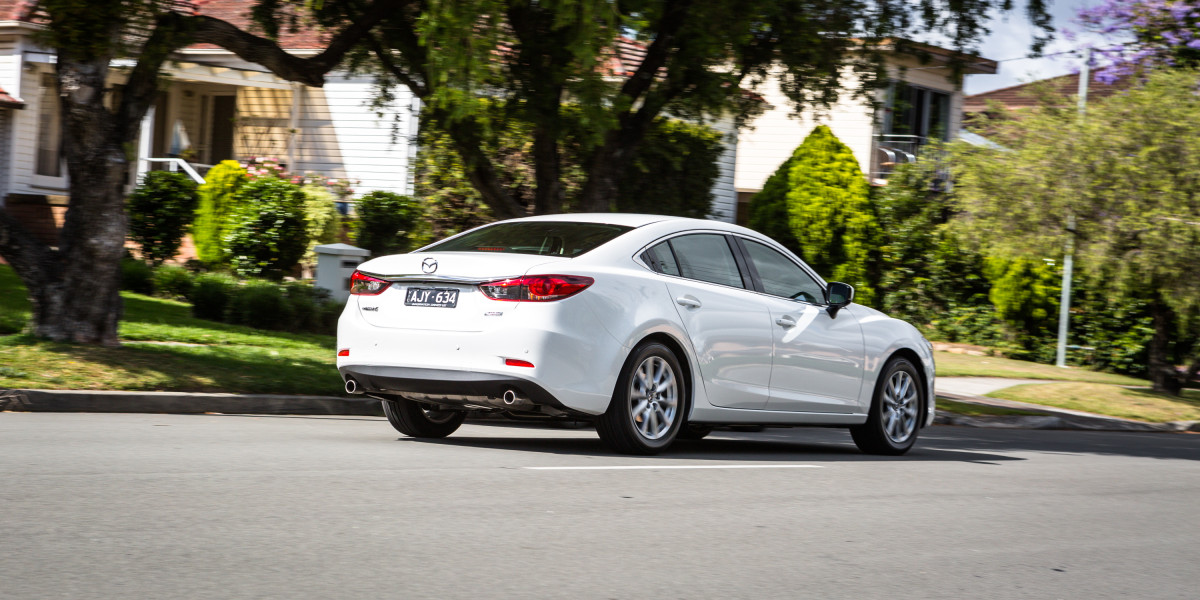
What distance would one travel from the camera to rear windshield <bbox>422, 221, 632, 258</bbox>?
8.29 meters

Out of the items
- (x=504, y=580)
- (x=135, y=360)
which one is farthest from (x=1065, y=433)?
(x=504, y=580)

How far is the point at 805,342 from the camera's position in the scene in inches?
370

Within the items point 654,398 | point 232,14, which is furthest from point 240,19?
point 654,398

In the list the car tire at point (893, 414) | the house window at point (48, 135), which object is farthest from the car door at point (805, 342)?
the house window at point (48, 135)

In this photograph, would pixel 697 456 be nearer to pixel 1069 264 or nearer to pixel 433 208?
pixel 433 208

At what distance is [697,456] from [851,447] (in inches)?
100

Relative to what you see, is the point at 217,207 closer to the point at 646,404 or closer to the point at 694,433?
the point at 694,433

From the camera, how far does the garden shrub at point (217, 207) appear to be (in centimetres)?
2133

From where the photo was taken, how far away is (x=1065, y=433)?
15141 mm

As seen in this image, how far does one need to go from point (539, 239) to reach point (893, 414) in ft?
11.3

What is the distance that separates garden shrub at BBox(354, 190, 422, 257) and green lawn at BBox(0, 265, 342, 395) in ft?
18.8

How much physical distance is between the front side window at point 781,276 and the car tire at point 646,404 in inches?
52.3

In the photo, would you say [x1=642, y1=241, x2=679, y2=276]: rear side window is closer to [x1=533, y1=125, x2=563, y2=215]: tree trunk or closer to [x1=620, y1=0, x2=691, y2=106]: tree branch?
[x1=620, y1=0, x2=691, y2=106]: tree branch

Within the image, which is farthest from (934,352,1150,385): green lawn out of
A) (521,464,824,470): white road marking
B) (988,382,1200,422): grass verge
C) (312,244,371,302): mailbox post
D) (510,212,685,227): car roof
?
(510,212,685,227): car roof
